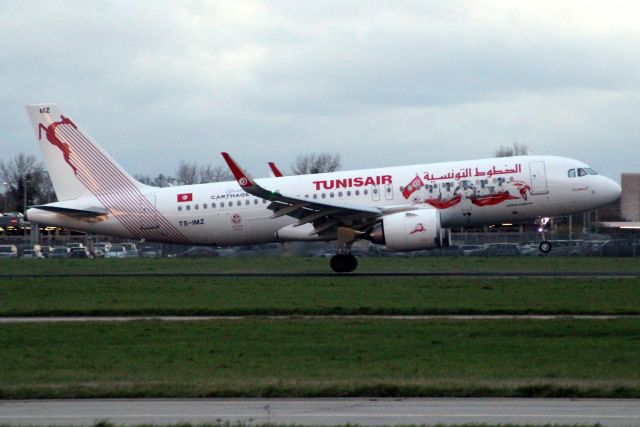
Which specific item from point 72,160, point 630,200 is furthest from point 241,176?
point 630,200

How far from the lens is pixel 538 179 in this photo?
3731cm

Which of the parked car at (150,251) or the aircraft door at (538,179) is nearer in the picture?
the aircraft door at (538,179)

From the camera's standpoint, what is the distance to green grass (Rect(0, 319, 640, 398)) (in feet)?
48.3

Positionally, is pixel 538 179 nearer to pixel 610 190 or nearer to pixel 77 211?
pixel 610 190

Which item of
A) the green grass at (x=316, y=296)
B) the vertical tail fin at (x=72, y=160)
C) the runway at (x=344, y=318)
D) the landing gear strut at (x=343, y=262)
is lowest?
the runway at (x=344, y=318)

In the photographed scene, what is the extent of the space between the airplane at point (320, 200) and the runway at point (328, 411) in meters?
21.2

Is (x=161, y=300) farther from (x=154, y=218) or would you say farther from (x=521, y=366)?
(x=521, y=366)

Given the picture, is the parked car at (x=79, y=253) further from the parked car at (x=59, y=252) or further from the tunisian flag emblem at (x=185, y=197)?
the tunisian flag emblem at (x=185, y=197)

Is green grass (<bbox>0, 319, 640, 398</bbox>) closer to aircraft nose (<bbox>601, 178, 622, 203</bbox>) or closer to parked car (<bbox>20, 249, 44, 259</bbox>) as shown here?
aircraft nose (<bbox>601, 178, 622, 203</bbox>)

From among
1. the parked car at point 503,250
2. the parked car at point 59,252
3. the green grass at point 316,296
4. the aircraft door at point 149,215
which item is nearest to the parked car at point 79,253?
the parked car at point 59,252

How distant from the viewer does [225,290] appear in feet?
104

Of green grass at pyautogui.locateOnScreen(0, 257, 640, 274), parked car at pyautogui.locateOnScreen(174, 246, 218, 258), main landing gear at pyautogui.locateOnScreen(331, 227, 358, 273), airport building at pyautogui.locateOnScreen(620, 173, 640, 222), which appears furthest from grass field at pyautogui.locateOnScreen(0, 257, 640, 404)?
airport building at pyautogui.locateOnScreen(620, 173, 640, 222)

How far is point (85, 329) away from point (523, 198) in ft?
62.9

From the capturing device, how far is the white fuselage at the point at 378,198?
37.2 metres
